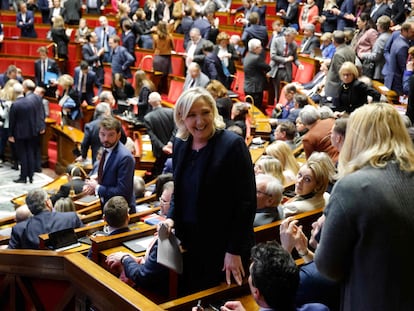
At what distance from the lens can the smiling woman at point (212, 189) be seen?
2516 mm

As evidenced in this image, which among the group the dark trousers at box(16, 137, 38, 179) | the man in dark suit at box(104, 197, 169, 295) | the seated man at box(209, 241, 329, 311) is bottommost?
the dark trousers at box(16, 137, 38, 179)

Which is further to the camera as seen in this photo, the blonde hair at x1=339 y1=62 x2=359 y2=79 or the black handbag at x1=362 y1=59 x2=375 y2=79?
the black handbag at x1=362 y1=59 x2=375 y2=79

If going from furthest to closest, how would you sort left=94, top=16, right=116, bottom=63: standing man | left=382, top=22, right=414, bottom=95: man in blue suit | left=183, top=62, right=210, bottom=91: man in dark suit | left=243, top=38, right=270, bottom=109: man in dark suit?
left=94, top=16, right=116, bottom=63: standing man, left=243, top=38, right=270, bottom=109: man in dark suit, left=183, top=62, right=210, bottom=91: man in dark suit, left=382, top=22, right=414, bottom=95: man in blue suit

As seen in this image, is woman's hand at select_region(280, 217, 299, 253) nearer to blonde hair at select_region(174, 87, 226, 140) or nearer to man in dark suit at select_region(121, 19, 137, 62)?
blonde hair at select_region(174, 87, 226, 140)

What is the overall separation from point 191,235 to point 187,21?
354 inches

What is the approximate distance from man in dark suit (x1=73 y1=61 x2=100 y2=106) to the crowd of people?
1.98ft

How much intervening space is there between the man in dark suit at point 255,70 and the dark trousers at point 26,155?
307cm

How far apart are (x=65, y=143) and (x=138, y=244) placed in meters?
6.15

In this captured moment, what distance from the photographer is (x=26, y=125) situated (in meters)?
9.01

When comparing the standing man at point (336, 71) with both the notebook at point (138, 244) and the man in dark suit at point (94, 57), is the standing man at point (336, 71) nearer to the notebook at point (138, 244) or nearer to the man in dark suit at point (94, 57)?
the notebook at point (138, 244)

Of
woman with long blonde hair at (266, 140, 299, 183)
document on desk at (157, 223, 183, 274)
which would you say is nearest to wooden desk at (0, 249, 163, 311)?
document on desk at (157, 223, 183, 274)

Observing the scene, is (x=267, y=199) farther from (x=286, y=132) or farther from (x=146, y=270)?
(x=286, y=132)

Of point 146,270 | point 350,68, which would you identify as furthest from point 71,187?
point 146,270

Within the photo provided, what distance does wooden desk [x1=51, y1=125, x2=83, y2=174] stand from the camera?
29.7 feet
